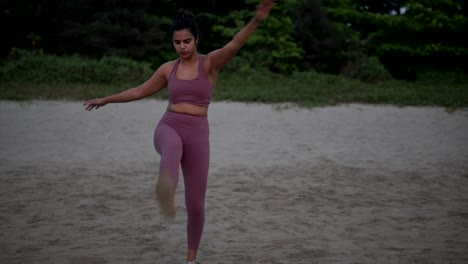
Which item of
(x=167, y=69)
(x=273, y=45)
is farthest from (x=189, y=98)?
(x=273, y=45)

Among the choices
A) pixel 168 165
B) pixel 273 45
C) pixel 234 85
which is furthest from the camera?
pixel 273 45

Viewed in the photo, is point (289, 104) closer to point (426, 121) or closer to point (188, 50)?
point (426, 121)

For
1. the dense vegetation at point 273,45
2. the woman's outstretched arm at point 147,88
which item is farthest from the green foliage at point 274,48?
the woman's outstretched arm at point 147,88

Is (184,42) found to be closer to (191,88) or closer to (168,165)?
(191,88)

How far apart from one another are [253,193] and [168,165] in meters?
3.01

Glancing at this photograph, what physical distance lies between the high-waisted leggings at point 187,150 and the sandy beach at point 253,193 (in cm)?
77

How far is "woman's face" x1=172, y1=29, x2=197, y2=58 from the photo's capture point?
10.3 ft

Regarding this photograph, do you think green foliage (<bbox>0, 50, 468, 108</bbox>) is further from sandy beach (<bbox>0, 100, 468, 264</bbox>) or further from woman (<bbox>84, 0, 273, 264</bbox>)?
woman (<bbox>84, 0, 273, 264</bbox>)

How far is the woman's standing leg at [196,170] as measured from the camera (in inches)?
127

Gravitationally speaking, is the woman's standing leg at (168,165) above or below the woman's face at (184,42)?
below

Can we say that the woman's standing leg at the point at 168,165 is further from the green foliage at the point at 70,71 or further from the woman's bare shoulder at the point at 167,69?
the green foliage at the point at 70,71

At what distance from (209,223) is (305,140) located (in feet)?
16.2

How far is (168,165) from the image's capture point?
2984 millimetres

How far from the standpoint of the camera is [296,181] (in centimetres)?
645
